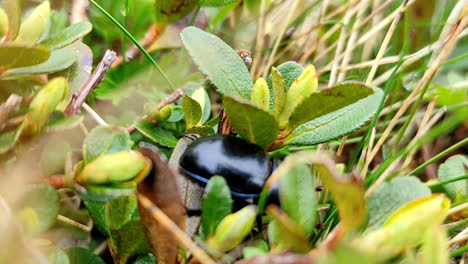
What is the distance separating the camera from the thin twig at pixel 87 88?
0.80 m

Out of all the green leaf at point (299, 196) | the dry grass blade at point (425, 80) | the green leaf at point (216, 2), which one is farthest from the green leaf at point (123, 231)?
the green leaf at point (216, 2)

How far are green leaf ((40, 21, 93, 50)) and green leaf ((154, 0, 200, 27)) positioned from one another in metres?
0.31

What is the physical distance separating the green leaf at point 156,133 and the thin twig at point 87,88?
0.11 meters

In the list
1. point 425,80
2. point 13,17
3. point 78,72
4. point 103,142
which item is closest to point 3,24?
point 13,17

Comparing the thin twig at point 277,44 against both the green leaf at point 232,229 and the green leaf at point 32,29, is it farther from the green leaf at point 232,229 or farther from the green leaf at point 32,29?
the green leaf at point 232,229

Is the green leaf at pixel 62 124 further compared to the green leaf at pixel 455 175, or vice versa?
the green leaf at pixel 455 175

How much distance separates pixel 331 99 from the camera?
2.37 ft

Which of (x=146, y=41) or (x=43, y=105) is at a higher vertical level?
(x=43, y=105)

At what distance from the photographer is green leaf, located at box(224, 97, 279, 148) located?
700 mm

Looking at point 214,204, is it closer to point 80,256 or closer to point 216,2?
point 80,256

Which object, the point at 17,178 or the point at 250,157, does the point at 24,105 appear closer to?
the point at 17,178

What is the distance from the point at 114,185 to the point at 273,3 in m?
1.07

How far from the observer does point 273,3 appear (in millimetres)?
1609

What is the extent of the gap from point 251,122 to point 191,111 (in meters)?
0.20
